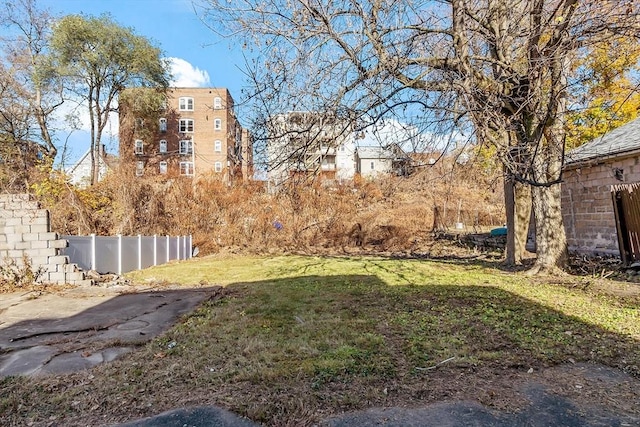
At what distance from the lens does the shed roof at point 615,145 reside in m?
8.70

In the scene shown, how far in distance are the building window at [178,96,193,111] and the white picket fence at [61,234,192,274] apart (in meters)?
24.8

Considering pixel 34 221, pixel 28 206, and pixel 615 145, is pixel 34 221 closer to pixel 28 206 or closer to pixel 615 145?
pixel 28 206

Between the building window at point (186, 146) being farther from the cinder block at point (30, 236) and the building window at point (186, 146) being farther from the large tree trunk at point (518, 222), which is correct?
the large tree trunk at point (518, 222)

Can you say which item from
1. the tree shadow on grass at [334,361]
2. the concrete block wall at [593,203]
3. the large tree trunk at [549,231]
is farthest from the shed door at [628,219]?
the tree shadow on grass at [334,361]

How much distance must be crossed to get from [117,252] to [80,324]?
5139mm

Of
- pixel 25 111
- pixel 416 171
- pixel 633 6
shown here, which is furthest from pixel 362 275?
pixel 25 111

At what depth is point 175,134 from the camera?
3409 centimetres

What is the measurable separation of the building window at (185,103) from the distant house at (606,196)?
31638 mm

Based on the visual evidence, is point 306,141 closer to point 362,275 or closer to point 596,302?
point 362,275

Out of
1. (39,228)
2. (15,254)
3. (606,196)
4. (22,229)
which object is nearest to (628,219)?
(606,196)

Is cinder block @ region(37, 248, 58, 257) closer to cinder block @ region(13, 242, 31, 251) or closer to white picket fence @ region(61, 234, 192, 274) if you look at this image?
cinder block @ region(13, 242, 31, 251)

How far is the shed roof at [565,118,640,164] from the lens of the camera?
8.70 metres

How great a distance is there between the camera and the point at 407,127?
6.05 metres

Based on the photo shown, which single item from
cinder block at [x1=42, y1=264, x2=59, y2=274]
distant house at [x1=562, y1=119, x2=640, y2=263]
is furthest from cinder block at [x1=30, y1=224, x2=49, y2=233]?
distant house at [x1=562, y1=119, x2=640, y2=263]
